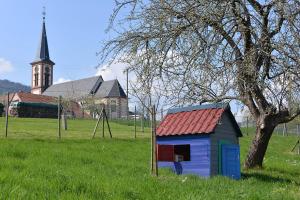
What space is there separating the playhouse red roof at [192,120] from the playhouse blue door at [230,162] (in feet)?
2.73

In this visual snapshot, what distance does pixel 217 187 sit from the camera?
9.37 meters

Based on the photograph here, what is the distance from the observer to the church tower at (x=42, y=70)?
12112cm

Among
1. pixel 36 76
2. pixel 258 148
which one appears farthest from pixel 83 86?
pixel 258 148

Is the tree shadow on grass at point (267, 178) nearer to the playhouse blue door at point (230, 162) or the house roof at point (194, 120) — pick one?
the playhouse blue door at point (230, 162)

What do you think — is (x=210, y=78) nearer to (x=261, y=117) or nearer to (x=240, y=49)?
(x=240, y=49)

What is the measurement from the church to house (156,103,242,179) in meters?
40.0

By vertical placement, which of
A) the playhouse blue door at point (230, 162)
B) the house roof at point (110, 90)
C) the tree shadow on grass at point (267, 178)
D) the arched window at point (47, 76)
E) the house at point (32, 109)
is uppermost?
the arched window at point (47, 76)

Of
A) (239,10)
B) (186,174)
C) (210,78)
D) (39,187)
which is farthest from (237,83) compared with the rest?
(39,187)

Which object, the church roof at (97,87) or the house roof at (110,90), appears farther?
the church roof at (97,87)

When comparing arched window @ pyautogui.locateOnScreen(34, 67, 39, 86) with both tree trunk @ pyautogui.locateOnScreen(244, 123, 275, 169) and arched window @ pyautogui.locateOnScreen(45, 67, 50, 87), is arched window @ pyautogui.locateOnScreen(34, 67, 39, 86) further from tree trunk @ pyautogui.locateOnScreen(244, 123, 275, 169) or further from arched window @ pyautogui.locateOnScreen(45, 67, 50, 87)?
tree trunk @ pyautogui.locateOnScreen(244, 123, 275, 169)

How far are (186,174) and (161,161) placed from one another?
81cm

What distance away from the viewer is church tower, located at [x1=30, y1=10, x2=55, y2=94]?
121125 millimetres

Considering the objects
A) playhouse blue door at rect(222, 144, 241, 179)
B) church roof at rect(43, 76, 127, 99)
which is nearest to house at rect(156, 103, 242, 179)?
playhouse blue door at rect(222, 144, 241, 179)

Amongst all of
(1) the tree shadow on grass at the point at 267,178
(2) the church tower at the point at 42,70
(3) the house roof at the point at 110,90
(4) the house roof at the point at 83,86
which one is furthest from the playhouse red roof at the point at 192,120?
(2) the church tower at the point at 42,70
